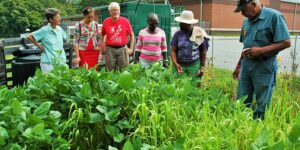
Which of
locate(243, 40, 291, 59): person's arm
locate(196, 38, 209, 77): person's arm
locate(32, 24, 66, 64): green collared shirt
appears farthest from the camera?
locate(32, 24, 66, 64): green collared shirt

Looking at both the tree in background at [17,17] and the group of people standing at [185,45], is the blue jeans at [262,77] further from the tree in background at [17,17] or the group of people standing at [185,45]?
the tree in background at [17,17]

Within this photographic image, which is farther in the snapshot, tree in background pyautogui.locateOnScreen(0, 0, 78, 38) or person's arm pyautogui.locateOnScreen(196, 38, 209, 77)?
tree in background pyautogui.locateOnScreen(0, 0, 78, 38)

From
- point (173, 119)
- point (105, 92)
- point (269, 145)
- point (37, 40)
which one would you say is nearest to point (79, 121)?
point (105, 92)

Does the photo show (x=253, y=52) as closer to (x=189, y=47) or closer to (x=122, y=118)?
(x=189, y=47)

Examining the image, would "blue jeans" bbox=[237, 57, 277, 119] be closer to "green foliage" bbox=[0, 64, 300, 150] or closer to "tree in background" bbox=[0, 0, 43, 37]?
"green foliage" bbox=[0, 64, 300, 150]

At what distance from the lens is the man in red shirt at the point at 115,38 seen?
18.3ft

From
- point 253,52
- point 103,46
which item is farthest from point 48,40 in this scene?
point 253,52

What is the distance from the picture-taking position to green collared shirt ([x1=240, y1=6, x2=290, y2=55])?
130 inches

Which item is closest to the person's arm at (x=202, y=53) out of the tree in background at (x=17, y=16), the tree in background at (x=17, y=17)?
the tree in background at (x=17, y=16)

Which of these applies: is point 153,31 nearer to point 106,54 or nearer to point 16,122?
point 106,54

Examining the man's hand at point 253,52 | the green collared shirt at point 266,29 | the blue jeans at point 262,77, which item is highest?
the green collared shirt at point 266,29

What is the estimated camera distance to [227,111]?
226 centimetres

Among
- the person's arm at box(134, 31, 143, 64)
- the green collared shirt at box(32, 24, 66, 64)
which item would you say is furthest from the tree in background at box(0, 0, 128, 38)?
the green collared shirt at box(32, 24, 66, 64)

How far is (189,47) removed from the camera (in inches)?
184
